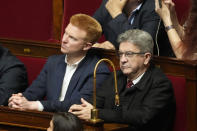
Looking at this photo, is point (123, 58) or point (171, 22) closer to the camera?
point (123, 58)

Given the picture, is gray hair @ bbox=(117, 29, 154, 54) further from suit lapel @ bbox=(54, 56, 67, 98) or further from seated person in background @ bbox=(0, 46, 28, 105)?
seated person in background @ bbox=(0, 46, 28, 105)

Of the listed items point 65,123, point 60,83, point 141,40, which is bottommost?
point 65,123

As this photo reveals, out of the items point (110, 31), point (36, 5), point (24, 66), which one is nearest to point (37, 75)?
point (24, 66)

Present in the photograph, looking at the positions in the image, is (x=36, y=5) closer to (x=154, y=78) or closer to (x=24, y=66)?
(x=24, y=66)

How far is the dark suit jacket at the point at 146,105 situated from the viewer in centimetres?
187

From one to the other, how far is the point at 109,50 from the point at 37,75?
1.32 ft

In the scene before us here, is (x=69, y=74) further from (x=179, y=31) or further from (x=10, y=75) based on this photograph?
(x=179, y=31)

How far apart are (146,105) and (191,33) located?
12.7 inches

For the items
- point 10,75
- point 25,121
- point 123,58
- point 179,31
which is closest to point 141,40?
point 123,58

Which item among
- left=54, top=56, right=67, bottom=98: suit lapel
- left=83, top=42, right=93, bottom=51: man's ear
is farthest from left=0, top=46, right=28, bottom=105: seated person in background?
left=83, top=42, right=93, bottom=51: man's ear

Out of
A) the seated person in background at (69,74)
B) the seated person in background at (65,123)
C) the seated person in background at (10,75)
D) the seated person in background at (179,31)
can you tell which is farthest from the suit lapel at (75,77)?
the seated person in background at (65,123)

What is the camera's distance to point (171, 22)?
7.16 feet

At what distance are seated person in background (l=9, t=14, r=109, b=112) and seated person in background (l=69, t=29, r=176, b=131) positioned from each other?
0.12 m

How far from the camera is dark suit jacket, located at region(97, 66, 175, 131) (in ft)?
6.14
